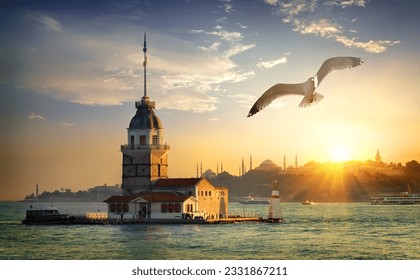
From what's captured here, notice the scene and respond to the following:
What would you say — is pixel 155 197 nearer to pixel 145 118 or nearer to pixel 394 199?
pixel 145 118

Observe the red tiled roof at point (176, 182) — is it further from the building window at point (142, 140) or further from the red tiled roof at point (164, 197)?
the building window at point (142, 140)

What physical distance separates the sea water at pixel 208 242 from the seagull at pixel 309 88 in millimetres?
4144

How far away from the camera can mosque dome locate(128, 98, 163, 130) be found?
33.3 meters

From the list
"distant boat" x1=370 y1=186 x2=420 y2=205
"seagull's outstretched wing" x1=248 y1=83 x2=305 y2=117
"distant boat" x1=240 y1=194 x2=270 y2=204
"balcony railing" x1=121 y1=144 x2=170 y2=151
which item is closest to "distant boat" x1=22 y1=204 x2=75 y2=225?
"balcony railing" x1=121 y1=144 x2=170 y2=151

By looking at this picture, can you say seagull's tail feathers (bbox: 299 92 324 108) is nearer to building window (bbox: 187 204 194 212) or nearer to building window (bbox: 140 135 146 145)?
building window (bbox: 187 204 194 212)

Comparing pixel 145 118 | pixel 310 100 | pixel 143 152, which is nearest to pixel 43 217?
pixel 143 152

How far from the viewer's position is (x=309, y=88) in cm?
Answer: 1825

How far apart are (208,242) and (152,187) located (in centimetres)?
986

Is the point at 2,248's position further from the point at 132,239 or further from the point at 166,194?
the point at 166,194

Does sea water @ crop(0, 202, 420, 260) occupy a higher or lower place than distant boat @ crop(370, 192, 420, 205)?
lower
